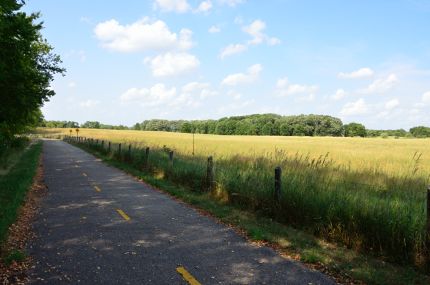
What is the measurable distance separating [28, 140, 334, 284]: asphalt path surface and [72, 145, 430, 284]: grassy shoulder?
315 mm

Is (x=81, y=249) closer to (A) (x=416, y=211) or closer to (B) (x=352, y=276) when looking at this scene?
(B) (x=352, y=276)

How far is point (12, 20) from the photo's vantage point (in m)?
16.9

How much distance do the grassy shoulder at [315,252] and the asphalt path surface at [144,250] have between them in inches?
12.4

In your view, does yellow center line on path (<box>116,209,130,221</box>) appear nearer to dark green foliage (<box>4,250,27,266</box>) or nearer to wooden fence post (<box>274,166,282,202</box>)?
dark green foliage (<box>4,250,27,266</box>)

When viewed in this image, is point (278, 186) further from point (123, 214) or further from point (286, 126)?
point (286, 126)

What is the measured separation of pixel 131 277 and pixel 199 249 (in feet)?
5.53

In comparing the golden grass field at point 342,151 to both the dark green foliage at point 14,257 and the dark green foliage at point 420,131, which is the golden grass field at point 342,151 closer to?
the dark green foliage at point 14,257

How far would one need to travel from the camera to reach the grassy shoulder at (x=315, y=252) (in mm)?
5781

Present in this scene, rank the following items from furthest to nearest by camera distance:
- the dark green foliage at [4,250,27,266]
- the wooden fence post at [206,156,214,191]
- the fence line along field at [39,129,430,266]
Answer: the wooden fence post at [206,156,214,191], the fence line along field at [39,129,430,266], the dark green foliage at [4,250,27,266]

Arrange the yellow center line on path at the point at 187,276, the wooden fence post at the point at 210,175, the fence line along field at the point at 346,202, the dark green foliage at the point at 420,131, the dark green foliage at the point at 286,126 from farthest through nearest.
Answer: the dark green foliage at the point at 420,131, the dark green foliage at the point at 286,126, the wooden fence post at the point at 210,175, the fence line along field at the point at 346,202, the yellow center line on path at the point at 187,276

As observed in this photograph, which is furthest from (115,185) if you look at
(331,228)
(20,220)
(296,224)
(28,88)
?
(331,228)

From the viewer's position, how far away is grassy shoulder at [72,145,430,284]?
19.0 ft

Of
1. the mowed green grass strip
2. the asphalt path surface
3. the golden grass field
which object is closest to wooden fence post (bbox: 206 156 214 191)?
the asphalt path surface

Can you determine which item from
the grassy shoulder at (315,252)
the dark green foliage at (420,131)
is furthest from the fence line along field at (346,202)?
the dark green foliage at (420,131)
